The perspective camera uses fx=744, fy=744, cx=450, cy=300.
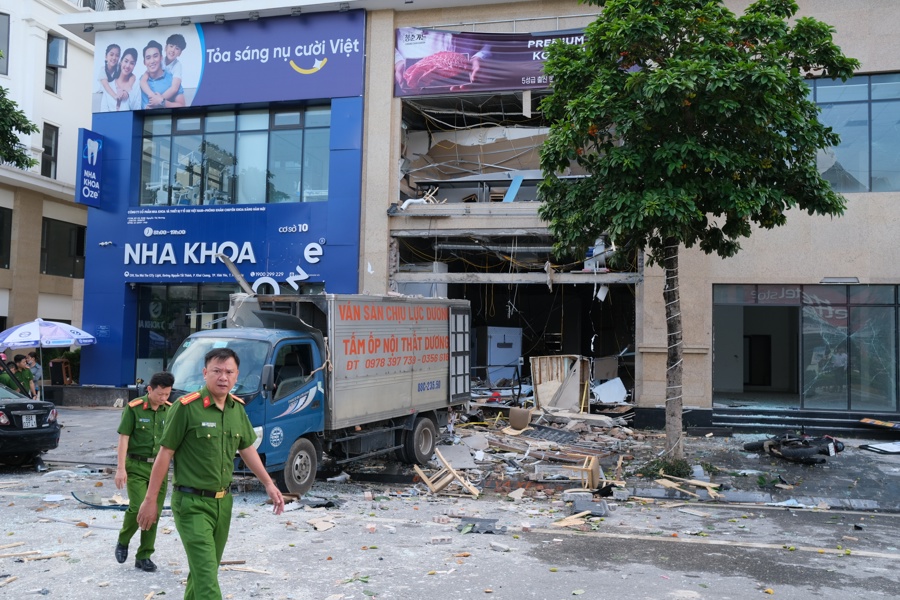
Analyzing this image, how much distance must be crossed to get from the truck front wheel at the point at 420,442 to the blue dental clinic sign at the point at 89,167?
43.0ft

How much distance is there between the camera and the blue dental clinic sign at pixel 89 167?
2034cm

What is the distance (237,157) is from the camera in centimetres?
2078

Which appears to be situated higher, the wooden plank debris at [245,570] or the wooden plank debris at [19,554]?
the wooden plank debris at [245,570]

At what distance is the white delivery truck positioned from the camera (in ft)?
31.8

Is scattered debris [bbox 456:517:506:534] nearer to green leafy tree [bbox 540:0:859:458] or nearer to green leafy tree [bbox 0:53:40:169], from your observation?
green leafy tree [bbox 540:0:859:458]

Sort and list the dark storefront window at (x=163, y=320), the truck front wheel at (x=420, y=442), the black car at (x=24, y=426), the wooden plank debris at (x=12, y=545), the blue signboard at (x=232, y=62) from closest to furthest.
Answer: the wooden plank debris at (x=12, y=545) → the black car at (x=24, y=426) → the truck front wheel at (x=420, y=442) → the blue signboard at (x=232, y=62) → the dark storefront window at (x=163, y=320)

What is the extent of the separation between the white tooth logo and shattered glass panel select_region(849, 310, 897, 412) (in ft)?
65.2

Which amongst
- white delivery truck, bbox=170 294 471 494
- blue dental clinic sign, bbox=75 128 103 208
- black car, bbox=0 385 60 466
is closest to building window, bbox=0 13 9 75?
blue dental clinic sign, bbox=75 128 103 208

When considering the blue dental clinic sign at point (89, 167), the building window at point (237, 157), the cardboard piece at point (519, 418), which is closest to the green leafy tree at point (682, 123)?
the cardboard piece at point (519, 418)

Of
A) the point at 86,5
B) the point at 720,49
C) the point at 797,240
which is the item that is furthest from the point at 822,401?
the point at 86,5

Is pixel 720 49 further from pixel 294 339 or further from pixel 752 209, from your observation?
pixel 294 339

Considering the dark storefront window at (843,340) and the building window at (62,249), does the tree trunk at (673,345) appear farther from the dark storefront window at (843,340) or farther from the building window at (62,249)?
the building window at (62,249)

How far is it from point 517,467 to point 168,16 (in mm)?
16005

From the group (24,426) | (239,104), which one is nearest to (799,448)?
(24,426)
